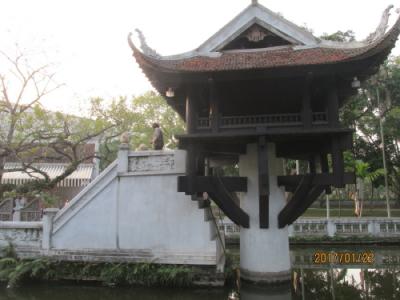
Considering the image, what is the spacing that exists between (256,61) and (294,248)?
28.4 ft

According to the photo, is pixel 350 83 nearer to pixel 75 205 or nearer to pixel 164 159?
pixel 164 159

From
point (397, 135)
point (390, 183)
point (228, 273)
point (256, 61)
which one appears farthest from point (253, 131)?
point (390, 183)

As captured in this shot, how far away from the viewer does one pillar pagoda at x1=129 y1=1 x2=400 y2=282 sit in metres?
6.55

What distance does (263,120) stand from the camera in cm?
718

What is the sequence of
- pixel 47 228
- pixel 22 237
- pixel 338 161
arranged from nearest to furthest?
pixel 338 161 < pixel 47 228 < pixel 22 237

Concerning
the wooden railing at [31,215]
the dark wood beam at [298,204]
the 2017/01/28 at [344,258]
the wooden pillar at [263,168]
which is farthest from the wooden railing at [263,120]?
the wooden railing at [31,215]

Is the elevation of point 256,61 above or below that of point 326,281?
above

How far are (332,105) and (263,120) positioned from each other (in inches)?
54.3

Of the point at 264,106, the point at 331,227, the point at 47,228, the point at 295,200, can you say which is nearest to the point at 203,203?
the point at 295,200

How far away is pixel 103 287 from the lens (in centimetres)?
779

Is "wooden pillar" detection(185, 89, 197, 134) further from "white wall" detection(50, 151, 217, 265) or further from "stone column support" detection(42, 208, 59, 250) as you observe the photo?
"stone column support" detection(42, 208, 59, 250)

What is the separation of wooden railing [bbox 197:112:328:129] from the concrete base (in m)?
0.87

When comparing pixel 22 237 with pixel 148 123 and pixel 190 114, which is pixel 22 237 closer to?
pixel 190 114

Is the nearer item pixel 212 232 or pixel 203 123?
pixel 203 123
